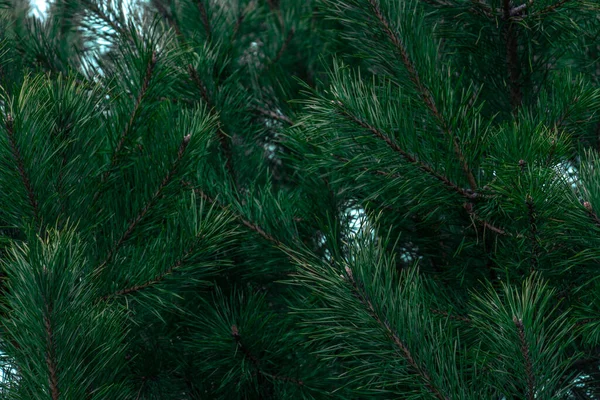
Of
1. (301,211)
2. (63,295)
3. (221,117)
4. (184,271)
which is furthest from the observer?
(221,117)

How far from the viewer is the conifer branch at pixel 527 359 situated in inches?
34.0

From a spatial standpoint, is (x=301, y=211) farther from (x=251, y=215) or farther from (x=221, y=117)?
(x=221, y=117)

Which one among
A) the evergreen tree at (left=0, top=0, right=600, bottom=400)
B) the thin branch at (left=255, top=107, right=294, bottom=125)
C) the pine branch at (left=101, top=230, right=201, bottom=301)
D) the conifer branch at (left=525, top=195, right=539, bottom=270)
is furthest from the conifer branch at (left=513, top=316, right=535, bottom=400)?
the thin branch at (left=255, top=107, right=294, bottom=125)

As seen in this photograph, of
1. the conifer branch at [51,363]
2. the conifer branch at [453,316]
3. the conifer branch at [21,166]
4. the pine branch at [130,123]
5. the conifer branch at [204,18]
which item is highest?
the conifer branch at [204,18]

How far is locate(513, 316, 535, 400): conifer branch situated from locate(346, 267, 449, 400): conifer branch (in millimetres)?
96

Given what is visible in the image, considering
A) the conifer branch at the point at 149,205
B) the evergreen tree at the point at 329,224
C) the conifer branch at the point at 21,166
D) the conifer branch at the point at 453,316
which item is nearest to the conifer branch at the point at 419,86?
the evergreen tree at the point at 329,224

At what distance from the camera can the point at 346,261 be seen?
0.95 m

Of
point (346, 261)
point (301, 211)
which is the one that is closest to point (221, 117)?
point (301, 211)

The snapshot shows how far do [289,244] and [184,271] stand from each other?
7.5 inches

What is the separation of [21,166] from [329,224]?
15.6 inches

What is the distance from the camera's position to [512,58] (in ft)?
4.19

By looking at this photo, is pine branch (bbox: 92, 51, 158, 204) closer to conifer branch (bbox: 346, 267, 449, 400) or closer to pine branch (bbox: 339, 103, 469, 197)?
pine branch (bbox: 339, 103, 469, 197)

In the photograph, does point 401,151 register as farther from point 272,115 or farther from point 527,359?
point 272,115

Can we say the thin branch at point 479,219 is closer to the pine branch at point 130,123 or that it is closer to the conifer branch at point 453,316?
the conifer branch at point 453,316
